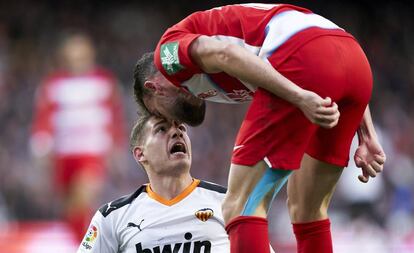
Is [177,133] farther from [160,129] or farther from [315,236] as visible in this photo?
[315,236]

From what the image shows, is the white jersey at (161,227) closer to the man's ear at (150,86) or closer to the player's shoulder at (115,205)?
the player's shoulder at (115,205)

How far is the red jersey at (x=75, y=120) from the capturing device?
714cm

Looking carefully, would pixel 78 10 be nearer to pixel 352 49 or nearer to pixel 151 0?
pixel 151 0

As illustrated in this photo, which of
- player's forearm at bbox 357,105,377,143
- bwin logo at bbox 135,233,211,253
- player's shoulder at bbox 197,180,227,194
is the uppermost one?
player's forearm at bbox 357,105,377,143

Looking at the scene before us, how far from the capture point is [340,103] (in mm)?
3803

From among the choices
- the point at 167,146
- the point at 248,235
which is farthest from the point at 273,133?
the point at 167,146

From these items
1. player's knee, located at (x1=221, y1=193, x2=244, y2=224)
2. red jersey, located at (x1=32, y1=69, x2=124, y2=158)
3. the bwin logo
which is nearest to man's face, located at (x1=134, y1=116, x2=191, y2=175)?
the bwin logo

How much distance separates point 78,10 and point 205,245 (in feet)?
35.8

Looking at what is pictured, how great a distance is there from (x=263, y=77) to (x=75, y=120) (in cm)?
381

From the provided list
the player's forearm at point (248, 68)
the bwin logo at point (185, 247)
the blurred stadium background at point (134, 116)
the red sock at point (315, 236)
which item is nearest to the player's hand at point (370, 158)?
the red sock at point (315, 236)

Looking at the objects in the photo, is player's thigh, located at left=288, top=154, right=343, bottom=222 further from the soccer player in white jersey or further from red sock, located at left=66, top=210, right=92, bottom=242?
red sock, located at left=66, top=210, right=92, bottom=242

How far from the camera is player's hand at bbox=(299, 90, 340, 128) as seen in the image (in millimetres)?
3516

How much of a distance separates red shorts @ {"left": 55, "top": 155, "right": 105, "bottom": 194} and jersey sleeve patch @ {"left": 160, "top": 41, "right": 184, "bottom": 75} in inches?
136

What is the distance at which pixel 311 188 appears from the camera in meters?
4.03
